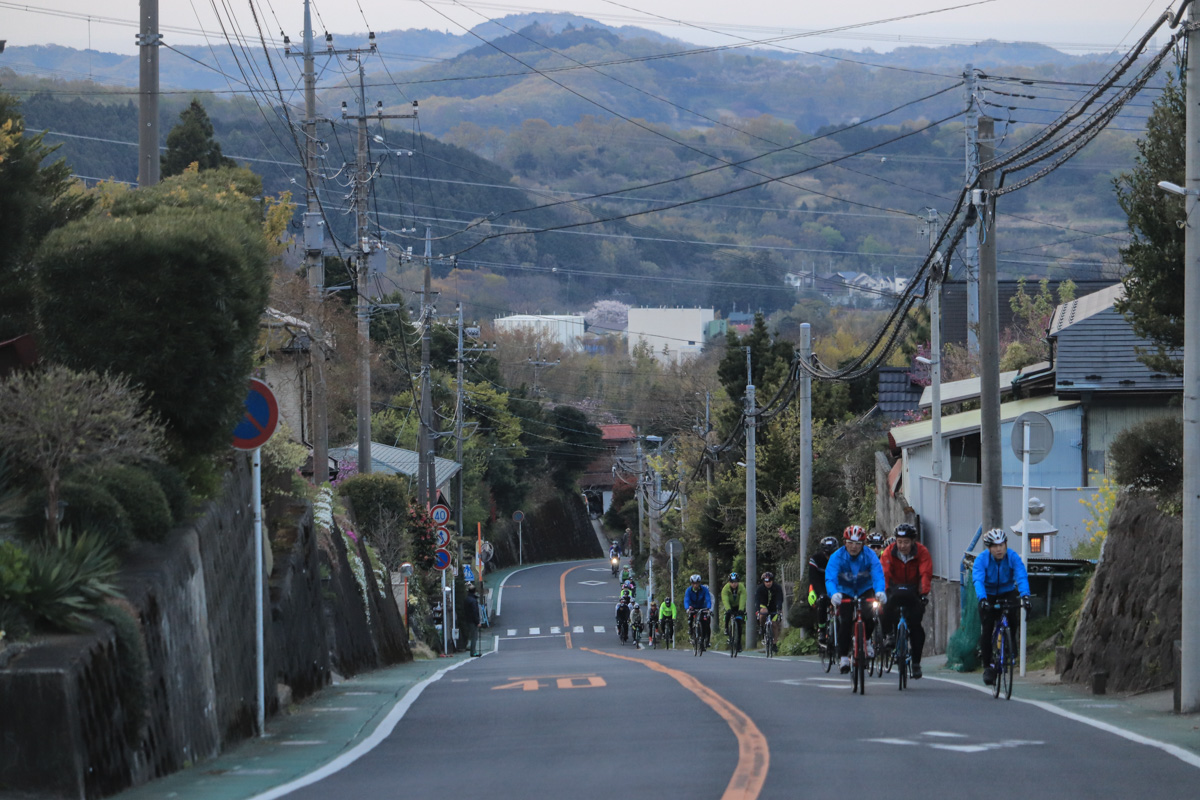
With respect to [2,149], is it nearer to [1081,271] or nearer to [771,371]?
[771,371]

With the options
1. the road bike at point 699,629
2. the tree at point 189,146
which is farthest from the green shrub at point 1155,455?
the tree at point 189,146

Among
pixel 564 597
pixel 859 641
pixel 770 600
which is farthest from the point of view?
pixel 564 597

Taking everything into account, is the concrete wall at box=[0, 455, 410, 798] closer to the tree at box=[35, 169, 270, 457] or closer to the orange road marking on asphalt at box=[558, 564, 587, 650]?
the tree at box=[35, 169, 270, 457]

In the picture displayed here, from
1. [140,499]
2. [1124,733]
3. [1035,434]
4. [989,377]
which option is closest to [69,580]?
[140,499]

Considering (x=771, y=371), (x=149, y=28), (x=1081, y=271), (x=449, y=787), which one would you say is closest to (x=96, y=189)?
(x=149, y=28)

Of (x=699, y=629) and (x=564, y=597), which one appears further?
(x=564, y=597)

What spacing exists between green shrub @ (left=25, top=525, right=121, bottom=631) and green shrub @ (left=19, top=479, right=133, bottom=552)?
30 cm

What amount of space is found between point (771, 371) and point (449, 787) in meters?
49.8

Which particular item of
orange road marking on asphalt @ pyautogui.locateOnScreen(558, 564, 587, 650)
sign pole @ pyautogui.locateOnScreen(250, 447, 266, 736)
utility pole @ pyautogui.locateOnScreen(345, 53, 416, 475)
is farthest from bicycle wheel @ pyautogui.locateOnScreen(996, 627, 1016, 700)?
orange road marking on asphalt @ pyautogui.locateOnScreen(558, 564, 587, 650)

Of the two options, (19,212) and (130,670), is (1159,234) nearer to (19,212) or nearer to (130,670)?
(130,670)

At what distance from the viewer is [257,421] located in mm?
12969

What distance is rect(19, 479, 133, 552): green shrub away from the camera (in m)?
10.7

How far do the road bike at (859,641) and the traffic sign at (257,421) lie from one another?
629cm

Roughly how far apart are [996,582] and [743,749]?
214 inches
